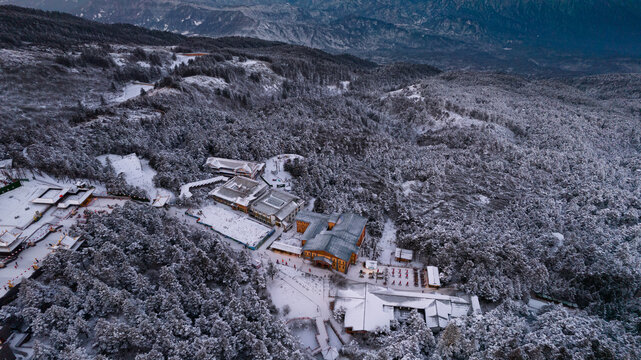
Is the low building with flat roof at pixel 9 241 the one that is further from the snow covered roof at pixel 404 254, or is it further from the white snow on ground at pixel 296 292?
the snow covered roof at pixel 404 254

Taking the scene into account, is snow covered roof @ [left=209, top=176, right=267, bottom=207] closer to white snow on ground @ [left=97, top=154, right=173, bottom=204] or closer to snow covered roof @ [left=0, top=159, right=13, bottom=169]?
white snow on ground @ [left=97, top=154, right=173, bottom=204]

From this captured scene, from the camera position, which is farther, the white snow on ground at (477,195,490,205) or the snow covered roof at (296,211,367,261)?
the white snow on ground at (477,195,490,205)

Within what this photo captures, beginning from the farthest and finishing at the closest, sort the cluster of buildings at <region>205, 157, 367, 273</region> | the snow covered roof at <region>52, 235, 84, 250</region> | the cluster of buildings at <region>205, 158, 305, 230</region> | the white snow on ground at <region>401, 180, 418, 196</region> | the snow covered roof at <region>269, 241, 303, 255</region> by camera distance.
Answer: the white snow on ground at <region>401, 180, 418, 196</region>
the cluster of buildings at <region>205, 158, 305, 230</region>
the snow covered roof at <region>269, 241, 303, 255</region>
the cluster of buildings at <region>205, 157, 367, 273</region>
the snow covered roof at <region>52, 235, 84, 250</region>

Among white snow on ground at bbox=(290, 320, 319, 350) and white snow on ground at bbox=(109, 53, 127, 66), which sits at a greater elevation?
white snow on ground at bbox=(109, 53, 127, 66)

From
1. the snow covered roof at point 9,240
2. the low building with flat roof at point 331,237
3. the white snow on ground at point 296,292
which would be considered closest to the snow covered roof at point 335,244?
the low building with flat roof at point 331,237

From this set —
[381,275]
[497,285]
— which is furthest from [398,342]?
[497,285]

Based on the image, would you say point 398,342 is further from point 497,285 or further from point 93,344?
point 93,344

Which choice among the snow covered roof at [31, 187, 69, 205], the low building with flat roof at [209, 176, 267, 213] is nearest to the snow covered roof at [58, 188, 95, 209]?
the snow covered roof at [31, 187, 69, 205]
